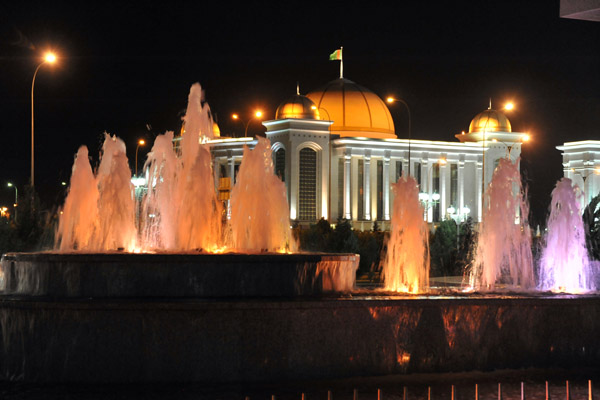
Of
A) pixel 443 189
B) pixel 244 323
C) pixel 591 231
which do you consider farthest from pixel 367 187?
pixel 244 323

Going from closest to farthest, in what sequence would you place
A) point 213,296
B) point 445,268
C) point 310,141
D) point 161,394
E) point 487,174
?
point 161,394, point 213,296, point 445,268, point 310,141, point 487,174

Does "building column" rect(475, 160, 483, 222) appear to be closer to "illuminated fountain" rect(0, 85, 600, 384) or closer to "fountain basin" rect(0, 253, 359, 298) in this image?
"illuminated fountain" rect(0, 85, 600, 384)

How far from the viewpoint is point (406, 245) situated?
16391 mm

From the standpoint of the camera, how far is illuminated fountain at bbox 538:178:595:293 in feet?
51.5

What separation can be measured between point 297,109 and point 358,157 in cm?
533

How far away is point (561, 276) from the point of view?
51.8 ft

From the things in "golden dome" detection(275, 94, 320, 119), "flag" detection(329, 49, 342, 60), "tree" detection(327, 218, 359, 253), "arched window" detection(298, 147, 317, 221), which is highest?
"flag" detection(329, 49, 342, 60)

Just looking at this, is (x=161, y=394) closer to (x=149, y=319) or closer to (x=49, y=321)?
(x=149, y=319)

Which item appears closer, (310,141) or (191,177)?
(191,177)

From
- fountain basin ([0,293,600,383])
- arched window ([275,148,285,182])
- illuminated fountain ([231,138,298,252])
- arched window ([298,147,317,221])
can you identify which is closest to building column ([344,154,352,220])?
arched window ([298,147,317,221])

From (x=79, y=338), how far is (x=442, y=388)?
4.19m

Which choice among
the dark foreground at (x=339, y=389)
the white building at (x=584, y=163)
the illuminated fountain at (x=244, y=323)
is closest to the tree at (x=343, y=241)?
the illuminated fountain at (x=244, y=323)

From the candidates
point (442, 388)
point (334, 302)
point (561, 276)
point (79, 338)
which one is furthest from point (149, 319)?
point (561, 276)

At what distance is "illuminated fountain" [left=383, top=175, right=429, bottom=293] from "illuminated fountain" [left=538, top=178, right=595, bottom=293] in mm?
2197
